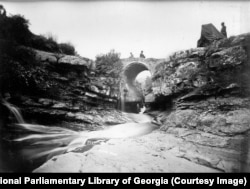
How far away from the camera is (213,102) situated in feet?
16.8

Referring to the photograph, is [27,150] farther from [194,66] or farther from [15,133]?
[194,66]

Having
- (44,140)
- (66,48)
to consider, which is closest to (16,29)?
(66,48)

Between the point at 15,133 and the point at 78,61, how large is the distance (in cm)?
458

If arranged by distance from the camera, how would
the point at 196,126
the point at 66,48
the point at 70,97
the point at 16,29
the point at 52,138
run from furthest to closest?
1. the point at 66,48
2. the point at 70,97
3. the point at 16,29
4. the point at 52,138
5. the point at 196,126

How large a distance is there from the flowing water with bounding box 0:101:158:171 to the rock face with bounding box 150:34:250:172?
2215 millimetres

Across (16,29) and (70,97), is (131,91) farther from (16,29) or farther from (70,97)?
(16,29)

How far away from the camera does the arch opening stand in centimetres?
952

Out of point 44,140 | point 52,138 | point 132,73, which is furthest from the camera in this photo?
point 132,73

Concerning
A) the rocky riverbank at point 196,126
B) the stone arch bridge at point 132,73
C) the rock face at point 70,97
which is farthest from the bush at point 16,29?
the stone arch bridge at point 132,73

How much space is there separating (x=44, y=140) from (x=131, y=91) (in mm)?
6700

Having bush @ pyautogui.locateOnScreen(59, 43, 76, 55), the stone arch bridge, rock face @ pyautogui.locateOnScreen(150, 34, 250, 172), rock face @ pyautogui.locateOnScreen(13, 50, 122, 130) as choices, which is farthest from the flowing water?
bush @ pyautogui.locateOnScreen(59, 43, 76, 55)

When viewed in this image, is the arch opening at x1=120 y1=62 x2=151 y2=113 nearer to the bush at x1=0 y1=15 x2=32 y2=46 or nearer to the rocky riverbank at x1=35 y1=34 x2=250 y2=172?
the rocky riverbank at x1=35 y1=34 x2=250 y2=172

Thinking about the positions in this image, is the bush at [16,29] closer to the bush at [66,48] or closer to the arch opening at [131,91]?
the bush at [66,48]

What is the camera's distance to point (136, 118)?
27.4 ft
